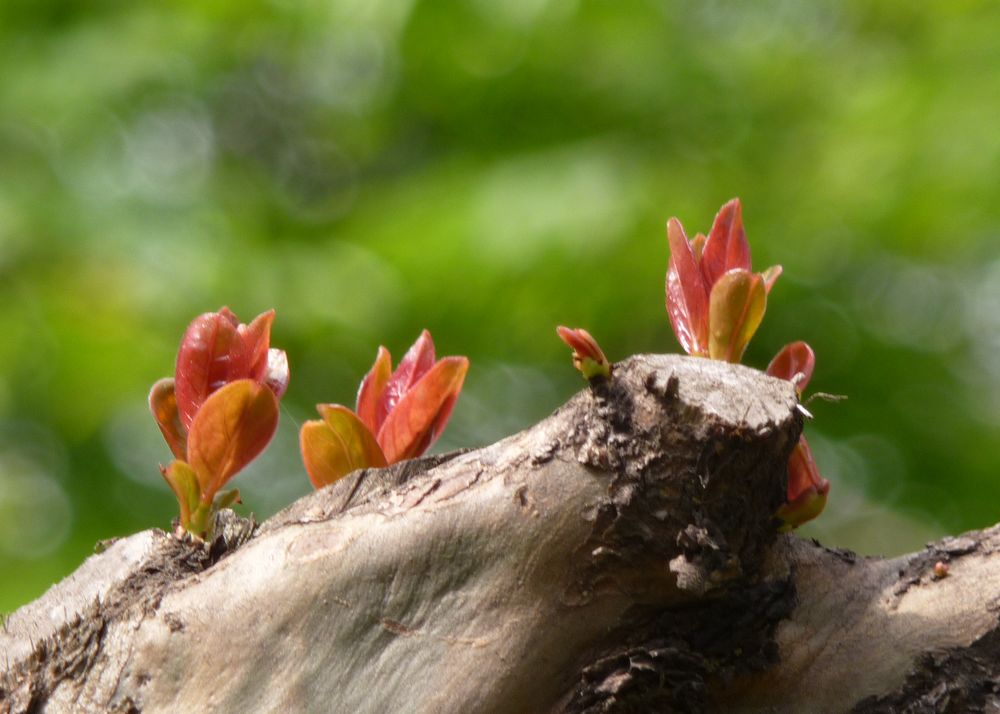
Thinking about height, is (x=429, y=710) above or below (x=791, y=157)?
below

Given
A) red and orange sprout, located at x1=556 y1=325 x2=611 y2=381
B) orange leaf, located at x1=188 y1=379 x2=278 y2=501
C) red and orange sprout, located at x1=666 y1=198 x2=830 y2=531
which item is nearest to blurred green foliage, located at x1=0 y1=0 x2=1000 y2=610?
red and orange sprout, located at x1=666 y1=198 x2=830 y2=531

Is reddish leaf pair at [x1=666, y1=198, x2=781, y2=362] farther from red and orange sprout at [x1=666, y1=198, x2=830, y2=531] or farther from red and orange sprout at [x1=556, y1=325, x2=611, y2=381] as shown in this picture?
red and orange sprout at [x1=556, y1=325, x2=611, y2=381]

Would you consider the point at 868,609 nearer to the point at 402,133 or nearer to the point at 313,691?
the point at 313,691

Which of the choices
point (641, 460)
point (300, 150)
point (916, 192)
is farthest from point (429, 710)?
point (300, 150)

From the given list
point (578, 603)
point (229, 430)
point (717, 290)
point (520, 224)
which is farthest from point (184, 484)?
point (520, 224)

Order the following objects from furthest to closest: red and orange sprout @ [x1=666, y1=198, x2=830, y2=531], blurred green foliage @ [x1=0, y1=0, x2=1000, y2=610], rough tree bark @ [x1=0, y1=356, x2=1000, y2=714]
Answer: blurred green foliage @ [x1=0, y1=0, x2=1000, y2=610]
red and orange sprout @ [x1=666, y1=198, x2=830, y2=531]
rough tree bark @ [x1=0, y1=356, x2=1000, y2=714]

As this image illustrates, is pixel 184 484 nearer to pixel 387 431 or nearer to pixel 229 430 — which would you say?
pixel 229 430
